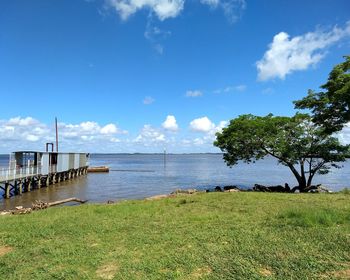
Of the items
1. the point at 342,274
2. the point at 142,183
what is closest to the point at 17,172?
the point at 142,183

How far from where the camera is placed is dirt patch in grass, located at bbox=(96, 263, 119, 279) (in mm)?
5628

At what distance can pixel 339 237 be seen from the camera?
7.12 metres

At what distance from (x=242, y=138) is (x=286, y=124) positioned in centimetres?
358

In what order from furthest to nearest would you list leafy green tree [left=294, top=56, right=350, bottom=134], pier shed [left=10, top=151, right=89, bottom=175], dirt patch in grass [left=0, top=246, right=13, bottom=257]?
pier shed [left=10, top=151, right=89, bottom=175]
leafy green tree [left=294, top=56, right=350, bottom=134]
dirt patch in grass [left=0, top=246, right=13, bottom=257]

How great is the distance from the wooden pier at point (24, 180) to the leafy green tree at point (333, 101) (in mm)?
24328

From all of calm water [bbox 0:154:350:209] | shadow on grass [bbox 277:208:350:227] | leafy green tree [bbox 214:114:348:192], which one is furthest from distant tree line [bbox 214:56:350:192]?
shadow on grass [bbox 277:208:350:227]

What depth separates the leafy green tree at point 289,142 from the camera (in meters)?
23.3

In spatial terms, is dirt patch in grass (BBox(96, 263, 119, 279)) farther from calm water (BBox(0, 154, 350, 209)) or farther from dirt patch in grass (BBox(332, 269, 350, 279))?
calm water (BBox(0, 154, 350, 209))

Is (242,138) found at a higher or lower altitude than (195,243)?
higher

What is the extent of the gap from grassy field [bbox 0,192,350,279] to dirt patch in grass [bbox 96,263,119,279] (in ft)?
0.05

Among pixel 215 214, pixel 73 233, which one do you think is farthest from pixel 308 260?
pixel 73 233

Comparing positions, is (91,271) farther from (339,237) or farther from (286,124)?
(286,124)

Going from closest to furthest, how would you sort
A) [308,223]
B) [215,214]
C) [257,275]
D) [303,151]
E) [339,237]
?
[257,275], [339,237], [308,223], [215,214], [303,151]

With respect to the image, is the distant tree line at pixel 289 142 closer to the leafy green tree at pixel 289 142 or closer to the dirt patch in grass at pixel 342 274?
the leafy green tree at pixel 289 142
